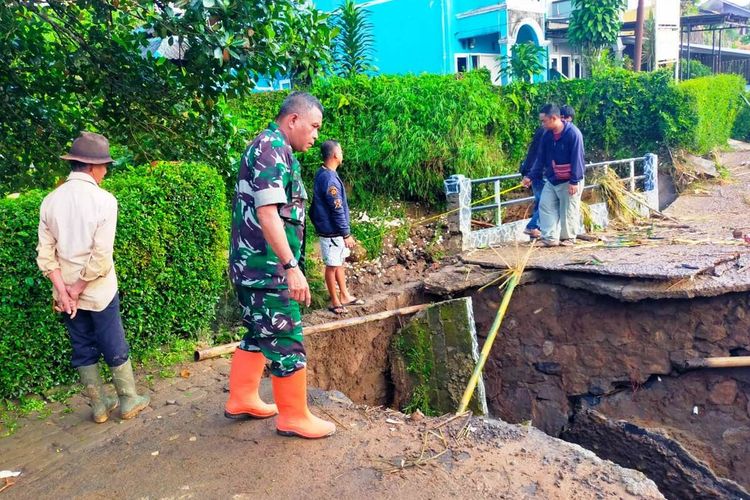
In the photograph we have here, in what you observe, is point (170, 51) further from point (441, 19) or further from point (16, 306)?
point (441, 19)

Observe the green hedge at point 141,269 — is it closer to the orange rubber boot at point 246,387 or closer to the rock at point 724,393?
the orange rubber boot at point 246,387

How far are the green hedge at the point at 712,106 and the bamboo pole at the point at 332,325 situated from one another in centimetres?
1042

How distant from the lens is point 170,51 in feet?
31.7

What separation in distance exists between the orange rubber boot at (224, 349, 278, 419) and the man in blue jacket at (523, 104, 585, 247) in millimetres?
5290

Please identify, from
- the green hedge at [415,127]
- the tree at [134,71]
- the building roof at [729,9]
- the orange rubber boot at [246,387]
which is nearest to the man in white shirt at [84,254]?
the orange rubber boot at [246,387]

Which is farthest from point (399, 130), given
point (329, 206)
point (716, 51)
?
point (716, 51)

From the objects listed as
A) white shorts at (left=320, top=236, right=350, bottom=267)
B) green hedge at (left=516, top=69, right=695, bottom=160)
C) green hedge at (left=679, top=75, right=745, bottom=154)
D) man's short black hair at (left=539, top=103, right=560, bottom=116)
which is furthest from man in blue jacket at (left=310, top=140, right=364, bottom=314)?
green hedge at (left=679, top=75, right=745, bottom=154)

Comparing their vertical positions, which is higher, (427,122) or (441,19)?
(441,19)

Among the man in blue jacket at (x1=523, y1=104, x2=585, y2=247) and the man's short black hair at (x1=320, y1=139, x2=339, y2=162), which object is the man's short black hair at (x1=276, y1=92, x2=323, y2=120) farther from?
the man in blue jacket at (x1=523, y1=104, x2=585, y2=247)

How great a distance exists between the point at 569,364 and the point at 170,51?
7377 millimetres

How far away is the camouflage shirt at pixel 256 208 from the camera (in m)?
3.41

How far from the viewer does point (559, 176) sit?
26.5ft

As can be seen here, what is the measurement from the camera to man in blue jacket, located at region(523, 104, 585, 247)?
7.80m

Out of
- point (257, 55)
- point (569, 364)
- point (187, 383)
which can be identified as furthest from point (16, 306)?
point (569, 364)
